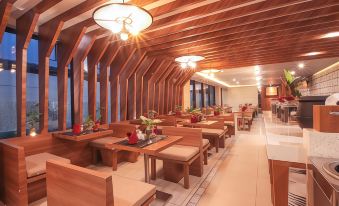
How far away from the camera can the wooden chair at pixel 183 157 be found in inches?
108

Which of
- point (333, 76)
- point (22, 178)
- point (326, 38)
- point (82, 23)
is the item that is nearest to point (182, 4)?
point (82, 23)

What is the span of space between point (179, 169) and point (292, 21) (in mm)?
A: 3249

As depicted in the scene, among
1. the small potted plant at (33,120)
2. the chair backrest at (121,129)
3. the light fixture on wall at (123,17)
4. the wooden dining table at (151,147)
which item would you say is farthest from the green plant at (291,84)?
the small potted plant at (33,120)

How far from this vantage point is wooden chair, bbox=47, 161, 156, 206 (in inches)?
47.5

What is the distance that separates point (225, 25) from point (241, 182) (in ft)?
9.17

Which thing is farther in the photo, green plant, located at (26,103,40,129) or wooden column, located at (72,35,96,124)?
wooden column, located at (72,35,96,124)

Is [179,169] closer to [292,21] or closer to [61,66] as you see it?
[61,66]

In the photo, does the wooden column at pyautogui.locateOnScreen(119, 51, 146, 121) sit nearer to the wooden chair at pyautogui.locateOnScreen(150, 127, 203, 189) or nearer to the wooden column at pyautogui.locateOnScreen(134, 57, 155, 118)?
the wooden column at pyautogui.locateOnScreen(134, 57, 155, 118)

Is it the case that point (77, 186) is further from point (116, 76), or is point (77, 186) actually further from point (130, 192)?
point (116, 76)

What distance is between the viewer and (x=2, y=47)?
3176 mm

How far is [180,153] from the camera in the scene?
281cm

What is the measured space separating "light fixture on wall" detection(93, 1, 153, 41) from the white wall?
608 inches

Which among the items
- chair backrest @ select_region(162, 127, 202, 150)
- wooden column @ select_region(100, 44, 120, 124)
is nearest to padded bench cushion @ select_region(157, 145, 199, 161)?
chair backrest @ select_region(162, 127, 202, 150)

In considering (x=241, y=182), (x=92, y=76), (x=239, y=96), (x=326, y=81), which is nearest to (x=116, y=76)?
(x=92, y=76)
